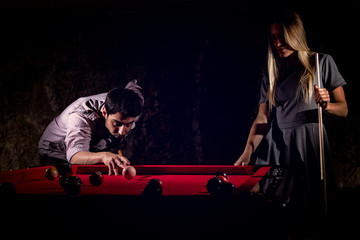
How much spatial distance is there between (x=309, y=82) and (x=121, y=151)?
2088 mm

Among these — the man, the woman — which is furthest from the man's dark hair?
the woman

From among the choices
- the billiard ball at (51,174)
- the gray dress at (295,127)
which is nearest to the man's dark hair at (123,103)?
the billiard ball at (51,174)

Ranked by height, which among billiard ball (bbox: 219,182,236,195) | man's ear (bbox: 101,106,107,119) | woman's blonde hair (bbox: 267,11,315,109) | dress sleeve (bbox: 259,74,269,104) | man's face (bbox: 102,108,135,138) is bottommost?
billiard ball (bbox: 219,182,236,195)

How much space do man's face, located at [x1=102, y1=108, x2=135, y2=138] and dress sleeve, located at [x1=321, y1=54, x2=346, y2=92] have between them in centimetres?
193

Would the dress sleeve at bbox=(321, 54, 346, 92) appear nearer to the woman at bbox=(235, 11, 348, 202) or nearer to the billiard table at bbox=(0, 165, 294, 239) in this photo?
the woman at bbox=(235, 11, 348, 202)

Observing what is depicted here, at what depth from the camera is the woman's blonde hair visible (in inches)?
112

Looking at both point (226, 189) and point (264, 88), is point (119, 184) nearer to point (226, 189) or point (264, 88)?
point (226, 189)

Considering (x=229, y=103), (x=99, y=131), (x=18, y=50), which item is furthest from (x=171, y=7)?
(x=18, y=50)

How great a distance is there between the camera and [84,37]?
3.52m

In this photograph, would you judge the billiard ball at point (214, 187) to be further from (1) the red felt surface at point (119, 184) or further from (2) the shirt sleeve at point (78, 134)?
(2) the shirt sleeve at point (78, 134)

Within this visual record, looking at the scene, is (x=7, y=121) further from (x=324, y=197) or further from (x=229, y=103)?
(x=324, y=197)

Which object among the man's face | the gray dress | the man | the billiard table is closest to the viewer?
the billiard table

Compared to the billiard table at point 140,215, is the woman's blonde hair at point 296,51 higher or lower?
higher

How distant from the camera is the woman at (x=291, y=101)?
2.79 m
